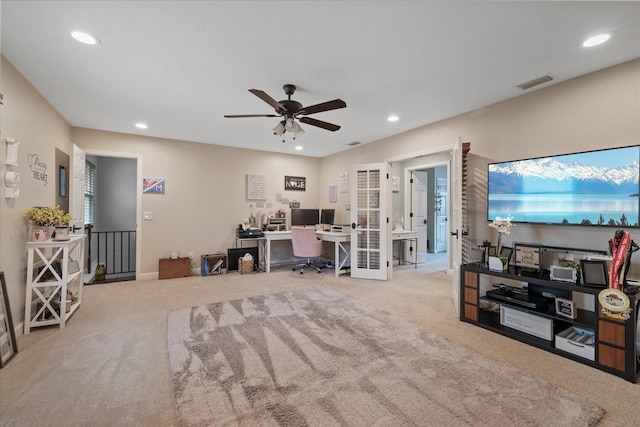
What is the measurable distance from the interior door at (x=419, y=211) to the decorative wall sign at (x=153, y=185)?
492 cm

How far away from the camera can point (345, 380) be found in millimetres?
1898

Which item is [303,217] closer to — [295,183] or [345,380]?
[295,183]

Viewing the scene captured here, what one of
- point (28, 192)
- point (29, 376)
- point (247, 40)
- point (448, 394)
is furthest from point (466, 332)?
point (28, 192)

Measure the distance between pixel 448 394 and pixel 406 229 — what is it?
175 inches

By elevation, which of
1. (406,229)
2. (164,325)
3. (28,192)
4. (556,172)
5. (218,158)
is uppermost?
(218,158)

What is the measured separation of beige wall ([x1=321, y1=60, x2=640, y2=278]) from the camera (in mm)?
2428

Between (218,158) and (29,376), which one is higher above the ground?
(218,158)

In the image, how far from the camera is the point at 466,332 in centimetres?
271

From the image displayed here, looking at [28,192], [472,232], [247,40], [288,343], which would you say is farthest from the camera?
[472,232]

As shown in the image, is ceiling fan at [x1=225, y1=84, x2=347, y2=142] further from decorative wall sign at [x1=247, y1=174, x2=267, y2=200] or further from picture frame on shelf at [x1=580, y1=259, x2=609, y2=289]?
decorative wall sign at [x1=247, y1=174, x2=267, y2=200]

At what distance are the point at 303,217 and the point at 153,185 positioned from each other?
280cm

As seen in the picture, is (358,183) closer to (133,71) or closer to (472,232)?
(472,232)

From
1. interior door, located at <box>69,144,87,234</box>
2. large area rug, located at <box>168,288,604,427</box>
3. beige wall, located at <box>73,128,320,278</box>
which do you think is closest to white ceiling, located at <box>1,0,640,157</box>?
interior door, located at <box>69,144,87,234</box>

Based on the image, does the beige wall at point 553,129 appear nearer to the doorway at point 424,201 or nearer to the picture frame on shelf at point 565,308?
the picture frame on shelf at point 565,308
